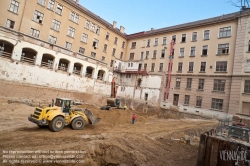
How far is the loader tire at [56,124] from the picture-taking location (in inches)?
403

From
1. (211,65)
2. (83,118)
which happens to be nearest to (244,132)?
(83,118)

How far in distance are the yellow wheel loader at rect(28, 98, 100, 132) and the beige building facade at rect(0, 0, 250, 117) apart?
45.5ft

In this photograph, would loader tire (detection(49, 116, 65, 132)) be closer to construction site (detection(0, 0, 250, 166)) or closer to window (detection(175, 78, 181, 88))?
construction site (detection(0, 0, 250, 166))

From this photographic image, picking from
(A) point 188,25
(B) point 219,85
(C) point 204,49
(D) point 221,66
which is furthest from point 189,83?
(A) point 188,25

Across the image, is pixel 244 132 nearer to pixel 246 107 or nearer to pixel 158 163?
pixel 158 163

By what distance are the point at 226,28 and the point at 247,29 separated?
10.3ft

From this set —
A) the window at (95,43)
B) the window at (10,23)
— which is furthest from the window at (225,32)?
the window at (10,23)

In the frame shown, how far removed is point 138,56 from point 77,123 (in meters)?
29.7

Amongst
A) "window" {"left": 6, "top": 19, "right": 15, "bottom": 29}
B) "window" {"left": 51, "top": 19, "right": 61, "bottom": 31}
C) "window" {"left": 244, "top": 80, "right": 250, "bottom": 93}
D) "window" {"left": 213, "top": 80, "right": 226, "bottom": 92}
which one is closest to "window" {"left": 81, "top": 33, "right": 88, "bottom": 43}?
"window" {"left": 51, "top": 19, "right": 61, "bottom": 31}

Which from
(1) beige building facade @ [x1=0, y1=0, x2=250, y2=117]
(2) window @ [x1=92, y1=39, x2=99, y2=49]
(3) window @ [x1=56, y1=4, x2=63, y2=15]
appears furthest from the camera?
(2) window @ [x1=92, y1=39, x2=99, y2=49]

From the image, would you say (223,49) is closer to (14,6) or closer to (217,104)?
(217,104)

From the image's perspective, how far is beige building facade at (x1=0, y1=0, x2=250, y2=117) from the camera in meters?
22.3

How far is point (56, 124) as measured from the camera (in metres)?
10.5

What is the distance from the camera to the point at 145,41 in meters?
37.9
